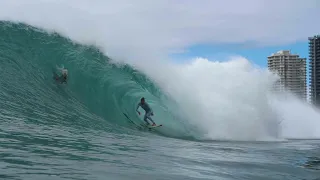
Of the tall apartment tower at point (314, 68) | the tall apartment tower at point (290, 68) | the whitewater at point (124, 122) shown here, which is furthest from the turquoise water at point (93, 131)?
the tall apartment tower at point (290, 68)

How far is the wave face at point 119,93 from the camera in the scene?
47.0 ft

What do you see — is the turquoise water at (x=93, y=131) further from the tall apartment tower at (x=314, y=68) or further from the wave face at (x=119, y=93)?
the tall apartment tower at (x=314, y=68)

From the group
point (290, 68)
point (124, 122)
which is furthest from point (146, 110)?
point (290, 68)

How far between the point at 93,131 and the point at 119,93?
695cm

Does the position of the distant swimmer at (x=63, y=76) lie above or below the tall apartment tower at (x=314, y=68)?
below

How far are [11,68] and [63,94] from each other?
2.23 m

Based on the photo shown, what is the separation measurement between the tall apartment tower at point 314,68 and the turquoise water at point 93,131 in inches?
2114

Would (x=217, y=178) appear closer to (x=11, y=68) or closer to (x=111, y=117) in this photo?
(x=111, y=117)

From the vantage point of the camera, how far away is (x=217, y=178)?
22.0ft

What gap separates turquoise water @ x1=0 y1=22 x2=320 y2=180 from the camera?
6736 millimetres

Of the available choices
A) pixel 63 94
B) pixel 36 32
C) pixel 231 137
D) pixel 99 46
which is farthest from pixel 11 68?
pixel 231 137

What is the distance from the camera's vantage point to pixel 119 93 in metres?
18.3

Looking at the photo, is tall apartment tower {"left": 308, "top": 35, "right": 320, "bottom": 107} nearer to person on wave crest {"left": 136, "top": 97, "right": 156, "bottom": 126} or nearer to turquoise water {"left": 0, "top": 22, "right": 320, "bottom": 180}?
turquoise water {"left": 0, "top": 22, "right": 320, "bottom": 180}

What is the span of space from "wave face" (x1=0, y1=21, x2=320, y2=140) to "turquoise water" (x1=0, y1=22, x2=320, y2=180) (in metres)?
0.06
